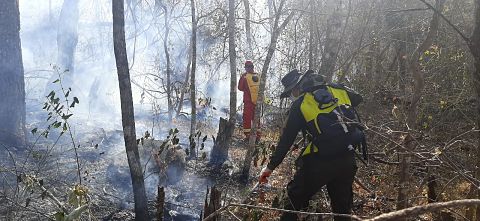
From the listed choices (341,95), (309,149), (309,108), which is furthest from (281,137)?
(341,95)

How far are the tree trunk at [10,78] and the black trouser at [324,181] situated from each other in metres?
4.90

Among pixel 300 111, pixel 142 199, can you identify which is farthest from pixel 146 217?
pixel 300 111

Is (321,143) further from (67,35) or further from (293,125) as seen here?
(67,35)

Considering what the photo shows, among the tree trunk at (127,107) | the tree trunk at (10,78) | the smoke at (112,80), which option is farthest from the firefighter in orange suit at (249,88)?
the tree trunk at (127,107)

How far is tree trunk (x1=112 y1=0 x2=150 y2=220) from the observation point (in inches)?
181

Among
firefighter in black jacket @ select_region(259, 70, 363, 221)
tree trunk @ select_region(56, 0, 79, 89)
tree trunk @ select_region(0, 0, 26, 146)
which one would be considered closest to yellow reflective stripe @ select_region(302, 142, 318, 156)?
firefighter in black jacket @ select_region(259, 70, 363, 221)

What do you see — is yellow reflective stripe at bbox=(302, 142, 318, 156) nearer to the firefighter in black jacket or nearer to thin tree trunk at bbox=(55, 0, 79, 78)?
the firefighter in black jacket

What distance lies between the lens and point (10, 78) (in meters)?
6.85

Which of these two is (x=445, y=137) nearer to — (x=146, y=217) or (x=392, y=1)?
(x=392, y=1)

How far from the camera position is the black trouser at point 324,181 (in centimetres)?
372

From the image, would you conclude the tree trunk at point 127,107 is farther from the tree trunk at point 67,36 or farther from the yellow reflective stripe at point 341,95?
the tree trunk at point 67,36

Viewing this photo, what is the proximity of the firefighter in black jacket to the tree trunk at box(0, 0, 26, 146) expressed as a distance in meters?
4.82

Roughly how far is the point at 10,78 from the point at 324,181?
558 cm

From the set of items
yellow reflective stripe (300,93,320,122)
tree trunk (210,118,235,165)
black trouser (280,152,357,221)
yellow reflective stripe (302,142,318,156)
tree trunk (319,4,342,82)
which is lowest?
tree trunk (210,118,235,165)
